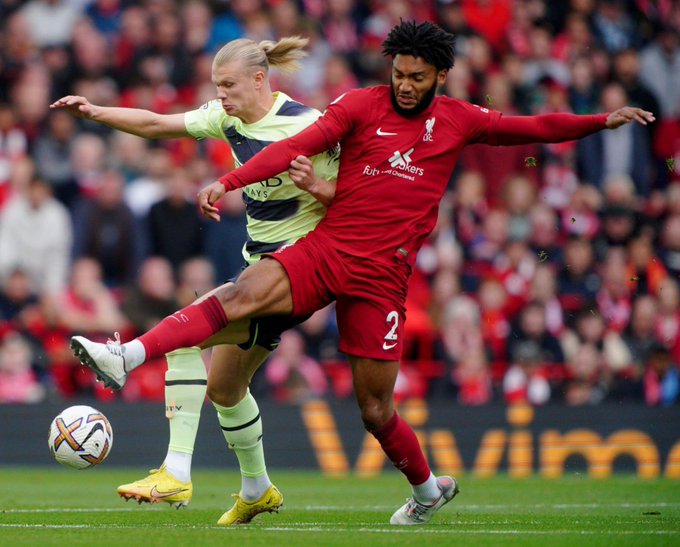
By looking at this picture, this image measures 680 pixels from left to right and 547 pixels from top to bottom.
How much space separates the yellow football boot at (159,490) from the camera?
735 centimetres

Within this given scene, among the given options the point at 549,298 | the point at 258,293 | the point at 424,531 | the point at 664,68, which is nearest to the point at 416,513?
the point at 424,531

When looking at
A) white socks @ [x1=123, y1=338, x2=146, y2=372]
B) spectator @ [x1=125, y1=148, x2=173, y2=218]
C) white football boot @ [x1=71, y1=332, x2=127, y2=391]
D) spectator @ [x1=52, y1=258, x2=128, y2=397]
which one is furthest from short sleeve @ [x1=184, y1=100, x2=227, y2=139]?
spectator @ [x1=125, y1=148, x2=173, y2=218]

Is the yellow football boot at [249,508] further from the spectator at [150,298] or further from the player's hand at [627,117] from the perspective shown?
the spectator at [150,298]

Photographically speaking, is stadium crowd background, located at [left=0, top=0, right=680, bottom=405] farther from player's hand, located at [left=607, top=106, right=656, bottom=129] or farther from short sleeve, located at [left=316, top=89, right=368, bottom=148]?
player's hand, located at [left=607, top=106, right=656, bottom=129]

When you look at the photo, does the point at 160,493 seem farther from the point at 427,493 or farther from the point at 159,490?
the point at 427,493

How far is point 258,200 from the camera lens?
8125 mm

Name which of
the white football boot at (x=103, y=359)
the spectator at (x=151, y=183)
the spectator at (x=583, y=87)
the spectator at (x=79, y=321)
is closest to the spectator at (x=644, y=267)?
the spectator at (x=583, y=87)

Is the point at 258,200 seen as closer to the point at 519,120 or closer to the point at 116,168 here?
the point at 519,120

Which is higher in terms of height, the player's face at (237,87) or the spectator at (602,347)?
the player's face at (237,87)

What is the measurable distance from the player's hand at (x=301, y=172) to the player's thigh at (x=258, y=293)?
469 millimetres

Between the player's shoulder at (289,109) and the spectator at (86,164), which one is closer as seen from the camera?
the player's shoulder at (289,109)

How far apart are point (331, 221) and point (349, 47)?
32.8 feet

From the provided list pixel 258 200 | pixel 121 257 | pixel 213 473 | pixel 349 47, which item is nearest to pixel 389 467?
pixel 213 473

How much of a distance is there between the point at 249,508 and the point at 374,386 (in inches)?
45.5
